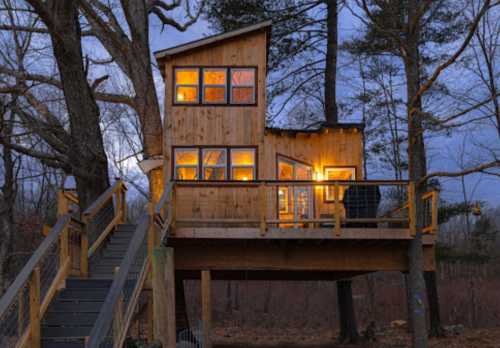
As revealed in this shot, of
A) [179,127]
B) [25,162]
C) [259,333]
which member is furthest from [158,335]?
[25,162]

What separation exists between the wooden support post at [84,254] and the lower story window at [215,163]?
4.88 meters

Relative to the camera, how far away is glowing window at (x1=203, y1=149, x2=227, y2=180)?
14742 millimetres

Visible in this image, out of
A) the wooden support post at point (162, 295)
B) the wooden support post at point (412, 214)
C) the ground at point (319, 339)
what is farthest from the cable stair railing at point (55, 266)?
the ground at point (319, 339)

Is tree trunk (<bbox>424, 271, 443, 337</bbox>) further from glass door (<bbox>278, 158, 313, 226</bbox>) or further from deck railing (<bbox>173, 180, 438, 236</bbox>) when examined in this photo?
glass door (<bbox>278, 158, 313, 226</bbox>)

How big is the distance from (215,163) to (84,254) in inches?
215

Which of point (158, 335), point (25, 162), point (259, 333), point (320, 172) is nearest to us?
point (158, 335)

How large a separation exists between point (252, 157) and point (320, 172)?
2.24 meters

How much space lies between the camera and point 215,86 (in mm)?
15109

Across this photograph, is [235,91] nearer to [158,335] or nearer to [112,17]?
[112,17]

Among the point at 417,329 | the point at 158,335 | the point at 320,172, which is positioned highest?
the point at 320,172

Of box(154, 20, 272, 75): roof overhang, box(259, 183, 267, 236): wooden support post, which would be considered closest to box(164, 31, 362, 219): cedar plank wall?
box(154, 20, 272, 75): roof overhang

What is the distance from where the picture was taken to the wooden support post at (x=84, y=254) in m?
9.94

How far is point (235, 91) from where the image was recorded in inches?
593

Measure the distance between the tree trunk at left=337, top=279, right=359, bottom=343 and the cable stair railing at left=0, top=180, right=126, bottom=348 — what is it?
10.0 m
